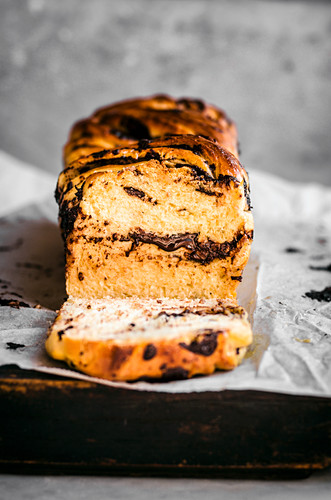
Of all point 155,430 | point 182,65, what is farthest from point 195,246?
point 182,65

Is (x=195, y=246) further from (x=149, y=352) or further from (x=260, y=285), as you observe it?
(x=149, y=352)

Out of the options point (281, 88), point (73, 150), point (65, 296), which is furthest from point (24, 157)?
point (65, 296)

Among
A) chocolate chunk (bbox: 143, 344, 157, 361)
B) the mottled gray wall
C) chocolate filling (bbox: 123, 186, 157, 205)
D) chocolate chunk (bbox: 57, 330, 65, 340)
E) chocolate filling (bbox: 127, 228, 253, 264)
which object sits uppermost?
the mottled gray wall

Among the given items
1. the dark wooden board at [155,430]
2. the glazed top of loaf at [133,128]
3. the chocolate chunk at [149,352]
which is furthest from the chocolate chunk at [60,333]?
the glazed top of loaf at [133,128]

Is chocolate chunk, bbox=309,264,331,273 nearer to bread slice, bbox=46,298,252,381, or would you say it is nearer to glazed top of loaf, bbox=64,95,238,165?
glazed top of loaf, bbox=64,95,238,165

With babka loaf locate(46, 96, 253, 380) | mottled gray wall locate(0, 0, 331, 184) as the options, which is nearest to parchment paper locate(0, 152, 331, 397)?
babka loaf locate(46, 96, 253, 380)

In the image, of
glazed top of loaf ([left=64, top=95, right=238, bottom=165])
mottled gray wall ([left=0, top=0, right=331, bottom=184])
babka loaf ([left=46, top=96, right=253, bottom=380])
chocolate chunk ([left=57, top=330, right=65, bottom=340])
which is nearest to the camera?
chocolate chunk ([left=57, top=330, right=65, bottom=340])

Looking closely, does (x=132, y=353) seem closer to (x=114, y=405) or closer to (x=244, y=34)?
(x=114, y=405)

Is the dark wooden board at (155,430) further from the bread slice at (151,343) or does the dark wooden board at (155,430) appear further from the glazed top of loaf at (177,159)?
the glazed top of loaf at (177,159)
